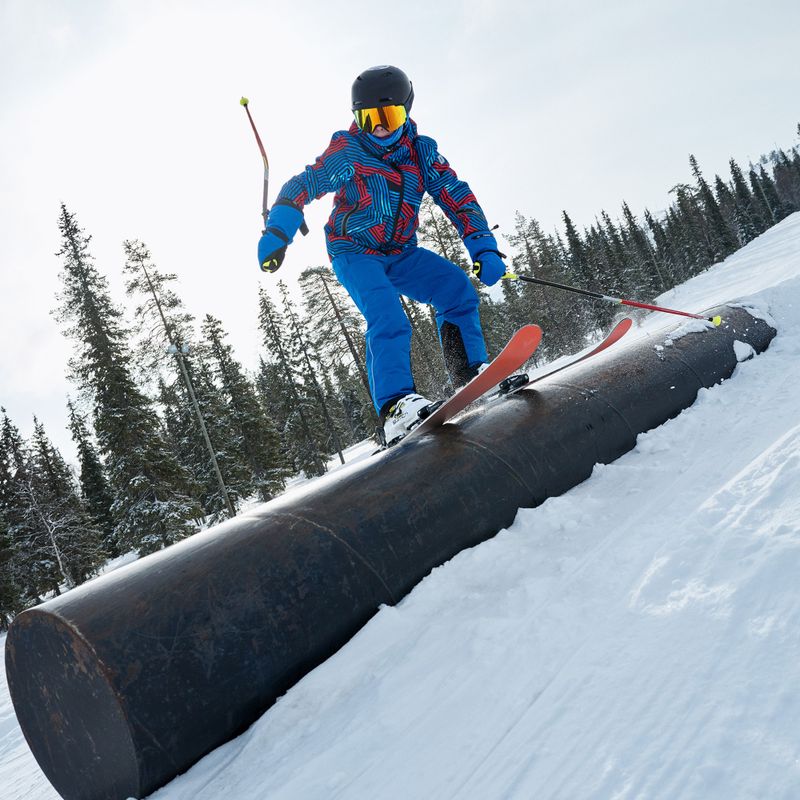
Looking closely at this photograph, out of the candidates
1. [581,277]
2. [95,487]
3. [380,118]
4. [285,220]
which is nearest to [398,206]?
[380,118]

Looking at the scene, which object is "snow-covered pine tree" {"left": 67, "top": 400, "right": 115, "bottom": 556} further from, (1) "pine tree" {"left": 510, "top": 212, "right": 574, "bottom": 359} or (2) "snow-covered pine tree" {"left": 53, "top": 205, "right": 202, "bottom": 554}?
(1) "pine tree" {"left": 510, "top": 212, "right": 574, "bottom": 359}

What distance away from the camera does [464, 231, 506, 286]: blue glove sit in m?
4.35

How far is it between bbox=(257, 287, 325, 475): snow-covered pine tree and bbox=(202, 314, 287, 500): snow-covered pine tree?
3738 millimetres

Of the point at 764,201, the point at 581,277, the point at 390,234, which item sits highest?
the point at 764,201

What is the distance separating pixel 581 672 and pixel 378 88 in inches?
151

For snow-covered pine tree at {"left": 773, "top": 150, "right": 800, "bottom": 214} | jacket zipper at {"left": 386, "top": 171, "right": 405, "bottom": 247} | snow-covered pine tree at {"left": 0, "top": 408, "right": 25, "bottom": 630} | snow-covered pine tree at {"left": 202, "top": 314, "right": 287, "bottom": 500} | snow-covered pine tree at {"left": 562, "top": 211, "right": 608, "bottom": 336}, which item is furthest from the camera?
snow-covered pine tree at {"left": 773, "top": 150, "right": 800, "bottom": 214}

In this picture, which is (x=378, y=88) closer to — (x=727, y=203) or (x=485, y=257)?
(x=485, y=257)

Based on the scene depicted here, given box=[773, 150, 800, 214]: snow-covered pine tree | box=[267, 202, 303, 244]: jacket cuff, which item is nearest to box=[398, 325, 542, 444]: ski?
box=[267, 202, 303, 244]: jacket cuff

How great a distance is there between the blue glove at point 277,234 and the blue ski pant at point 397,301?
0.42 m

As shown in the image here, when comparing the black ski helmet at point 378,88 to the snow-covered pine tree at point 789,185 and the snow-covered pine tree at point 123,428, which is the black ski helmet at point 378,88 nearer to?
the snow-covered pine tree at point 123,428

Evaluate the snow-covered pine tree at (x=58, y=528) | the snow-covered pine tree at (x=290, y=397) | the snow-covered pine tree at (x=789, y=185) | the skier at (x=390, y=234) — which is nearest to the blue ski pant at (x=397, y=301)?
the skier at (x=390, y=234)

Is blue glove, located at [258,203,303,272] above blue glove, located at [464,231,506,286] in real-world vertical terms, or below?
above

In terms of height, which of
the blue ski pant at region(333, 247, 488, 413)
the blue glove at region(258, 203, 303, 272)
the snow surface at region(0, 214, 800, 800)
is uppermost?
the blue glove at region(258, 203, 303, 272)

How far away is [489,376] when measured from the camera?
138 inches
